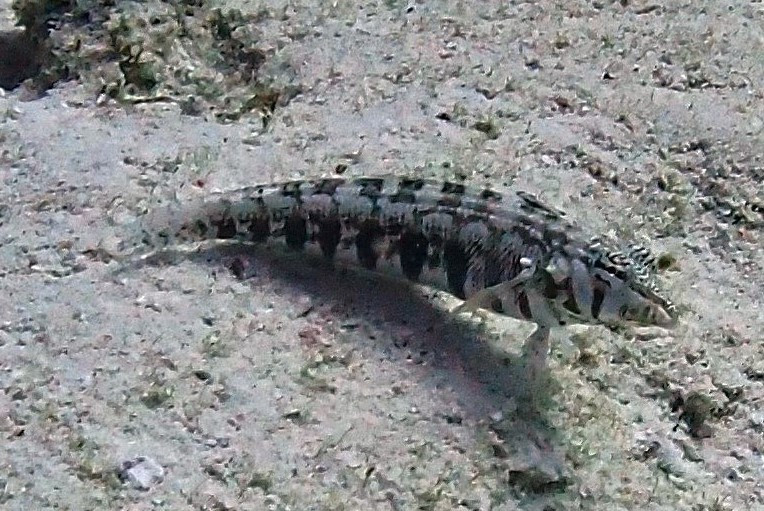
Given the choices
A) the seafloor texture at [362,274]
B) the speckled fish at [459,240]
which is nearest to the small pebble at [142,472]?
the seafloor texture at [362,274]

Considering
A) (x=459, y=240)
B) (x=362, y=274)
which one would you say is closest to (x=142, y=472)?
(x=362, y=274)

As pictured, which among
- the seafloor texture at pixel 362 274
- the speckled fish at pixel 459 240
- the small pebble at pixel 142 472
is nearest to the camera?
the small pebble at pixel 142 472

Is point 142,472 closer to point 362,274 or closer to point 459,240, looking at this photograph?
point 362,274

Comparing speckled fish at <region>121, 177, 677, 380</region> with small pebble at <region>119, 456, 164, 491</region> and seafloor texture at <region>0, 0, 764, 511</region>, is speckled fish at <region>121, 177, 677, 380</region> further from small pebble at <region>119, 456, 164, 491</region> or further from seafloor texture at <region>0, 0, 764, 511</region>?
small pebble at <region>119, 456, 164, 491</region>

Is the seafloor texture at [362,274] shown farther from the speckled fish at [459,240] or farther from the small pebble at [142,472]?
the speckled fish at [459,240]

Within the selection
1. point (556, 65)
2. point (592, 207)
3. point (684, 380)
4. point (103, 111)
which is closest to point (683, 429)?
point (684, 380)
